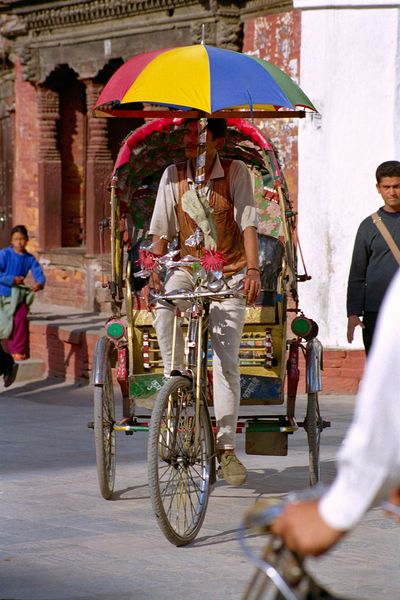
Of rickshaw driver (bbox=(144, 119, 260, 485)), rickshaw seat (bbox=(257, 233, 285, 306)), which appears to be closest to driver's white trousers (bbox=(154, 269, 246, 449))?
rickshaw driver (bbox=(144, 119, 260, 485))

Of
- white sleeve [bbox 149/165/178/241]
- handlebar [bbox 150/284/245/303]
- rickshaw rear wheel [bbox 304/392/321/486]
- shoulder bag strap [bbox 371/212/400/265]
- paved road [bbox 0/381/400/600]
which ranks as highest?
white sleeve [bbox 149/165/178/241]

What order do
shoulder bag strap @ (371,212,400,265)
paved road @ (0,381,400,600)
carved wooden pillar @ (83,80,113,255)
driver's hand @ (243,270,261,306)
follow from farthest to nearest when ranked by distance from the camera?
carved wooden pillar @ (83,80,113,255) → shoulder bag strap @ (371,212,400,265) → driver's hand @ (243,270,261,306) → paved road @ (0,381,400,600)

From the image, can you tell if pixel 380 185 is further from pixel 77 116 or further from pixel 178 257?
pixel 77 116

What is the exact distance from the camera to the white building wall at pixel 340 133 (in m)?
12.0

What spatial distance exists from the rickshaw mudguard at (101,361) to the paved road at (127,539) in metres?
0.64

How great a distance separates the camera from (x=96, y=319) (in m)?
15.8

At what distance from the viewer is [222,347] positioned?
6.72 m

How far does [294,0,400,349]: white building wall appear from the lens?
12.0m

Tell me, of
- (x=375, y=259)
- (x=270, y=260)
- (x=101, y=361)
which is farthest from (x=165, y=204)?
(x=270, y=260)

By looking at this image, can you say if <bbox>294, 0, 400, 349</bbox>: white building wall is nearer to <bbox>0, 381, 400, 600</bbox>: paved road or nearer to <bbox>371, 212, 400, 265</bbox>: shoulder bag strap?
<bbox>0, 381, 400, 600</bbox>: paved road

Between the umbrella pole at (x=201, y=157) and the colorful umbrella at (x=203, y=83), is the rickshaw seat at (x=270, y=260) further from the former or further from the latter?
the umbrella pole at (x=201, y=157)

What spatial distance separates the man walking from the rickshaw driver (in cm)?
88

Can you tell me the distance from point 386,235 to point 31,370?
807 centimetres

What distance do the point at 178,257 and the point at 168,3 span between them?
29.3 feet
